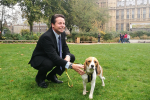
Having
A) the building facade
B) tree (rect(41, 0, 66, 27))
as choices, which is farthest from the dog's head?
the building facade

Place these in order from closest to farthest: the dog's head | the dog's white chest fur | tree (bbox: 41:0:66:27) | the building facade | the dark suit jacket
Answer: the dog's head < the dog's white chest fur < the dark suit jacket < tree (bbox: 41:0:66:27) < the building facade

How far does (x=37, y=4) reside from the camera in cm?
2995

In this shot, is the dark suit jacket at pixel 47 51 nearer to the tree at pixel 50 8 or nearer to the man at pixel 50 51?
the man at pixel 50 51

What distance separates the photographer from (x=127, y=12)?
67625mm

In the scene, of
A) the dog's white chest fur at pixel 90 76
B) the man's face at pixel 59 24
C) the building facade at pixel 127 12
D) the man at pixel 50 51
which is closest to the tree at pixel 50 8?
the man at pixel 50 51

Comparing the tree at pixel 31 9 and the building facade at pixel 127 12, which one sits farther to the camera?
the building facade at pixel 127 12

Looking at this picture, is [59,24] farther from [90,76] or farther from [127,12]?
[127,12]

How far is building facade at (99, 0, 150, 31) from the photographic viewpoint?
6456 cm

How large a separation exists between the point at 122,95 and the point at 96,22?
116 feet

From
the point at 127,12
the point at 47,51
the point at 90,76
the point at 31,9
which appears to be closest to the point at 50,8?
the point at 31,9

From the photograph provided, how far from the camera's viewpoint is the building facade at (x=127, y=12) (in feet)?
212

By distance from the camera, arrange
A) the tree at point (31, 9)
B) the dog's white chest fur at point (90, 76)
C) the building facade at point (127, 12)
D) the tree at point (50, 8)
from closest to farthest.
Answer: the dog's white chest fur at point (90, 76) < the tree at point (31, 9) < the tree at point (50, 8) < the building facade at point (127, 12)

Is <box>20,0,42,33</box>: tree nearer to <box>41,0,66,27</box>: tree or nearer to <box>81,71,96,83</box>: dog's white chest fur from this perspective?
<box>41,0,66,27</box>: tree

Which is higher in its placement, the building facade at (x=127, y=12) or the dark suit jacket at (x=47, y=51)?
the building facade at (x=127, y=12)
